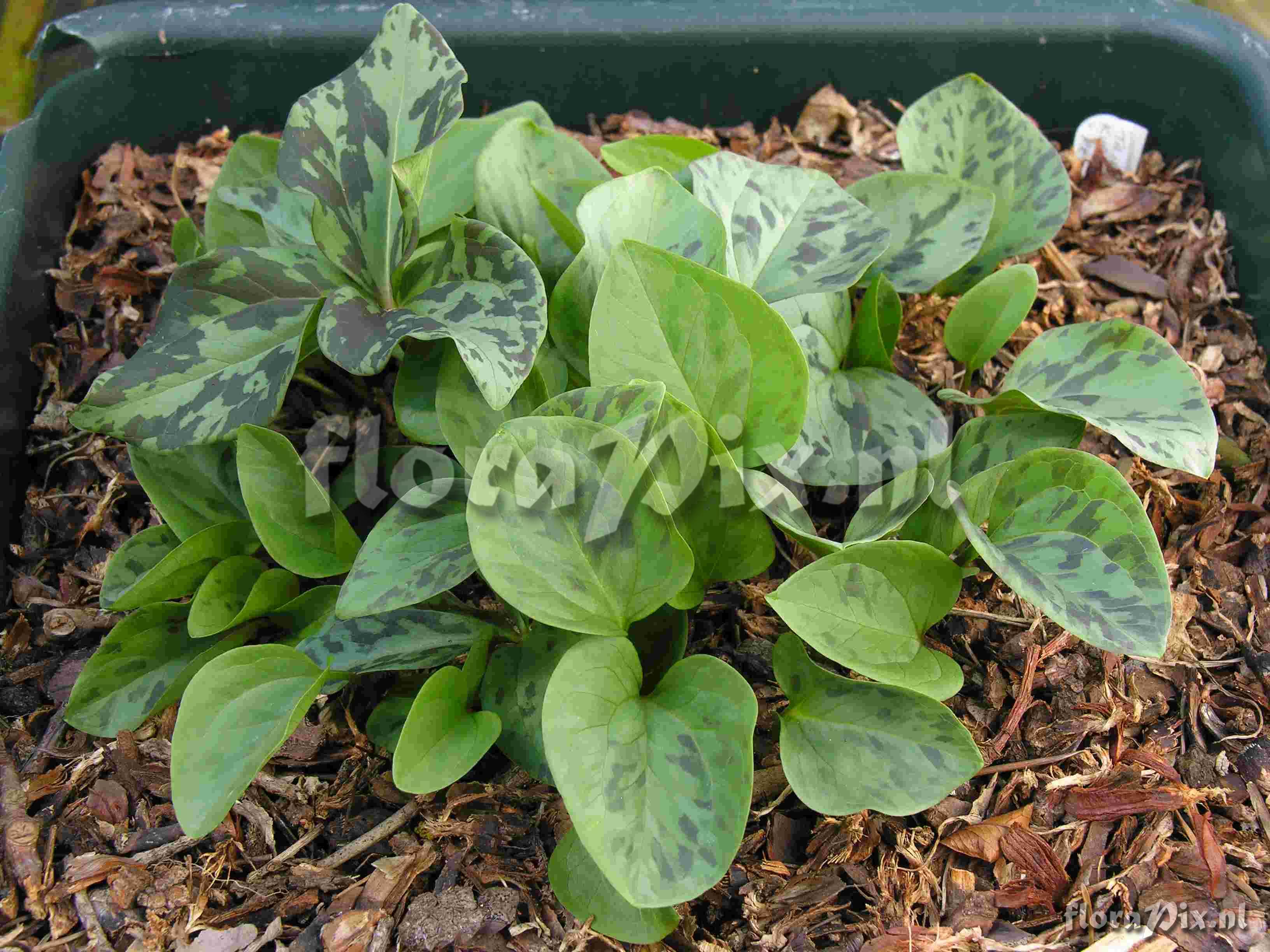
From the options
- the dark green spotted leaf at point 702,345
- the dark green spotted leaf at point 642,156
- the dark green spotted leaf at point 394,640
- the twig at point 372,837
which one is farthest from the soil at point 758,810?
the dark green spotted leaf at point 642,156

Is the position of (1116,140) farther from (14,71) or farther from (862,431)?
(14,71)

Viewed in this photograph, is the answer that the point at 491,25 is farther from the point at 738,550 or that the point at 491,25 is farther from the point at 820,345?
the point at 738,550

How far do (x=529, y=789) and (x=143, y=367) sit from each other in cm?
45

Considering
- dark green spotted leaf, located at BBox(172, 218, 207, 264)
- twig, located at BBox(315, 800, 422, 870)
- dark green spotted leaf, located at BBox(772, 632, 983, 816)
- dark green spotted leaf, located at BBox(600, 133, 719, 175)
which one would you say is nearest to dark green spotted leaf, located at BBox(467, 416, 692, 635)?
dark green spotted leaf, located at BBox(772, 632, 983, 816)

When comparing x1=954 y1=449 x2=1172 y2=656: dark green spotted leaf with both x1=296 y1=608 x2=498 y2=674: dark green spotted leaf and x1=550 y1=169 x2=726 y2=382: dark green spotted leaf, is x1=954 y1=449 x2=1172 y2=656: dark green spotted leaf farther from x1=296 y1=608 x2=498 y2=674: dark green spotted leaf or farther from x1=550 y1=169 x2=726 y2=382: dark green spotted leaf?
x1=296 y1=608 x2=498 y2=674: dark green spotted leaf

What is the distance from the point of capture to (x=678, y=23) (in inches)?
49.5

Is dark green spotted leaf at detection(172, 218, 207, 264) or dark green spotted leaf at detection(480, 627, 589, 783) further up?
dark green spotted leaf at detection(172, 218, 207, 264)

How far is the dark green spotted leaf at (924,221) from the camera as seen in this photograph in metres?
0.96

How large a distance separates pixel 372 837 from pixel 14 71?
1.18 metres

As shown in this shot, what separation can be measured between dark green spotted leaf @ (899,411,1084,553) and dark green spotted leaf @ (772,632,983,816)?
0.16 metres

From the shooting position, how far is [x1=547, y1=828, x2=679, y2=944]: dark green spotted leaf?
719mm

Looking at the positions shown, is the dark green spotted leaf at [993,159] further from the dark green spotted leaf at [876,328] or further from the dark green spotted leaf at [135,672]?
the dark green spotted leaf at [135,672]

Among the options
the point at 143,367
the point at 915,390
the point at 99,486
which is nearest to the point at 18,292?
the point at 99,486

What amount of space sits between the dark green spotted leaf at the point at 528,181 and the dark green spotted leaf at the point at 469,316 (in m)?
0.08
